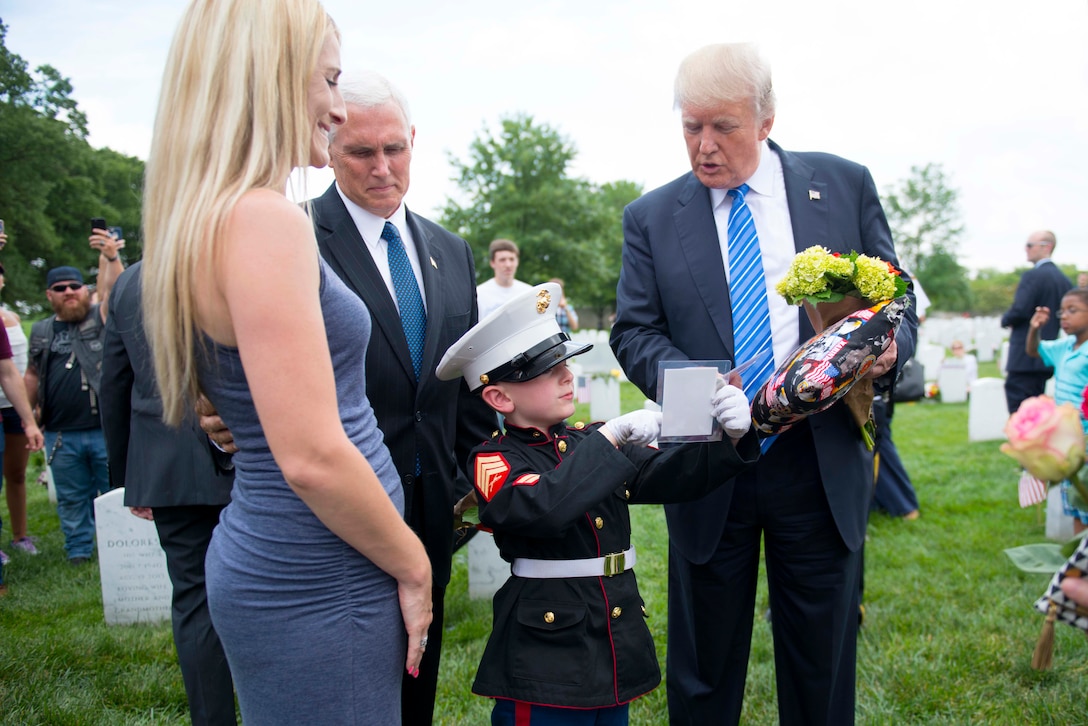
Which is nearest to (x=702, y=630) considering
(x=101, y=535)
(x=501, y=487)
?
A: (x=501, y=487)

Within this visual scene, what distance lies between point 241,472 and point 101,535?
386 cm

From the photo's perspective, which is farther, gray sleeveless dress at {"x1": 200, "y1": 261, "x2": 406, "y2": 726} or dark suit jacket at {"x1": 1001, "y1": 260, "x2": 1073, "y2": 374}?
dark suit jacket at {"x1": 1001, "y1": 260, "x2": 1073, "y2": 374}

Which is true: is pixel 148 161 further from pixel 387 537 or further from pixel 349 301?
pixel 387 537

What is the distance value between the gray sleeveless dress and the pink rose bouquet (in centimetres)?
122

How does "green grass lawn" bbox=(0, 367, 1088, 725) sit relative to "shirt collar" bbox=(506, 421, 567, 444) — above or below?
below

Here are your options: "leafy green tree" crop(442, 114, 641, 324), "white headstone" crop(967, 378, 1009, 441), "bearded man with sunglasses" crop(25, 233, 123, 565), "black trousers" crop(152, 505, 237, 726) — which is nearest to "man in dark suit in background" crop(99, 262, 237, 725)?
"black trousers" crop(152, 505, 237, 726)

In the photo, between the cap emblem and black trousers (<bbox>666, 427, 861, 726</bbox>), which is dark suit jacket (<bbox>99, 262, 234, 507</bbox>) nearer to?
the cap emblem

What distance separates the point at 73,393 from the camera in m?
6.48

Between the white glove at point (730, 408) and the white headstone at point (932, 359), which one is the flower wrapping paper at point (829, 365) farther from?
the white headstone at point (932, 359)

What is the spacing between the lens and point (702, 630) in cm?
282

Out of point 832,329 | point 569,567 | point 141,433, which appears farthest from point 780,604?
point 141,433

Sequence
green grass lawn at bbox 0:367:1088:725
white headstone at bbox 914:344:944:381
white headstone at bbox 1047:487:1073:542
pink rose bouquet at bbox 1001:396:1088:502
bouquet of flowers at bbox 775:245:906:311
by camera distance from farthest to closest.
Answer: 1. white headstone at bbox 914:344:944:381
2. white headstone at bbox 1047:487:1073:542
3. green grass lawn at bbox 0:367:1088:725
4. bouquet of flowers at bbox 775:245:906:311
5. pink rose bouquet at bbox 1001:396:1088:502

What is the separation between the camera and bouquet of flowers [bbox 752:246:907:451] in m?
2.23

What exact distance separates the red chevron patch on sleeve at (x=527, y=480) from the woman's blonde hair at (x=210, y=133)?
92 cm
